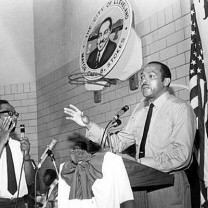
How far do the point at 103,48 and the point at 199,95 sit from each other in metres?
1.63

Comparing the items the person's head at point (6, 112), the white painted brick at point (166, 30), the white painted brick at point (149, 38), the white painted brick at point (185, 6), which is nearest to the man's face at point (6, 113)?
the person's head at point (6, 112)

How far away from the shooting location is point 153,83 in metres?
3.76

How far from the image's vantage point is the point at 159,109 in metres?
3.67

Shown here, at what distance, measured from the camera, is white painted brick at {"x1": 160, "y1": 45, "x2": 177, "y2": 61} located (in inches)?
176

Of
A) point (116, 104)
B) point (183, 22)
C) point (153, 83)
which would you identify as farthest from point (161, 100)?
point (116, 104)

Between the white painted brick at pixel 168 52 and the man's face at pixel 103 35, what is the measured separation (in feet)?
2.40

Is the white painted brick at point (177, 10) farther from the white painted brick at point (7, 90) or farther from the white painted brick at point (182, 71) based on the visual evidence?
the white painted brick at point (7, 90)

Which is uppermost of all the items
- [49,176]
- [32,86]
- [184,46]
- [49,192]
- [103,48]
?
[32,86]

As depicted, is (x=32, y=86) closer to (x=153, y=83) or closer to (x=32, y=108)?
(x=32, y=108)

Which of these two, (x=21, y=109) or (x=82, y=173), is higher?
(x=21, y=109)

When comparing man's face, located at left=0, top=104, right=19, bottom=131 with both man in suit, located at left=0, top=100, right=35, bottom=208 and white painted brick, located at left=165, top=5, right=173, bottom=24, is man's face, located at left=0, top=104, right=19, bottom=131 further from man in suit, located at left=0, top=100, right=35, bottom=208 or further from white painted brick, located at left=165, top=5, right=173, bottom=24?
white painted brick, located at left=165, top=5, right=173, bottom=24

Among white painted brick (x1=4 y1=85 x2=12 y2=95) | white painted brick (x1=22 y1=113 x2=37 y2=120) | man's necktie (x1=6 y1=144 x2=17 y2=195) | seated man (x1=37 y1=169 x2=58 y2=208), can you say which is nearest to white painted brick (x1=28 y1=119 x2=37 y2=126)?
white painted brick (x1=22 y1=113 x2=37 y2=120)

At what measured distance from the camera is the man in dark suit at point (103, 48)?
4.86m

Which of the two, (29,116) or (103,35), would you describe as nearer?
(103,35)
